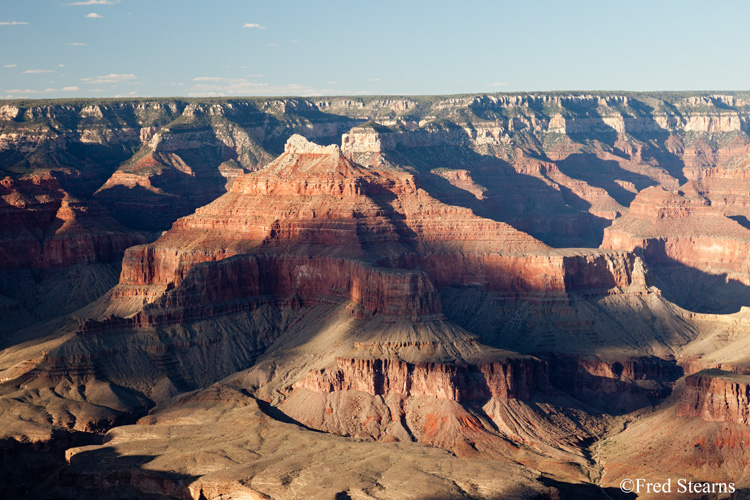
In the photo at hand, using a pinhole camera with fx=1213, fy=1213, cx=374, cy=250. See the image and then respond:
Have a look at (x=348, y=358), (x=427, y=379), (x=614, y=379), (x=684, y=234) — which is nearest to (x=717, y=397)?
(x=614, y=379)

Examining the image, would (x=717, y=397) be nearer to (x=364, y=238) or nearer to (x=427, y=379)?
(x=427, y=379)

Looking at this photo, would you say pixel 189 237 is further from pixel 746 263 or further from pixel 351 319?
pixel 746 263

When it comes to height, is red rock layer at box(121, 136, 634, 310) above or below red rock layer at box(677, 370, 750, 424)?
above

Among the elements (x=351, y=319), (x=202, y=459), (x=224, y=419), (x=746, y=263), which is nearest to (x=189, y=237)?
(x=351, y=319)

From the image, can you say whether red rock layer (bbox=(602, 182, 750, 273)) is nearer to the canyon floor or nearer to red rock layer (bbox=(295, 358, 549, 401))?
the canyon floor

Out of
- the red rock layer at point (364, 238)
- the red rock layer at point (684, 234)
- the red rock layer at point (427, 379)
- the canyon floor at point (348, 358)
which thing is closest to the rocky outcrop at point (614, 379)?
the canyon floor at point (348, 358)

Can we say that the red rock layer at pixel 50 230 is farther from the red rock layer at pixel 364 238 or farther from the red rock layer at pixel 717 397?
the red rock layer at pixel 717 397

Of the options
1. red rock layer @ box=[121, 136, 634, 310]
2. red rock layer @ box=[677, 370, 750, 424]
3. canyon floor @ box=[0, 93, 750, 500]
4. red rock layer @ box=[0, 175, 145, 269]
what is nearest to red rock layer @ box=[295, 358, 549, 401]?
canyon floor @ box=[0, 93, 750, 500]
